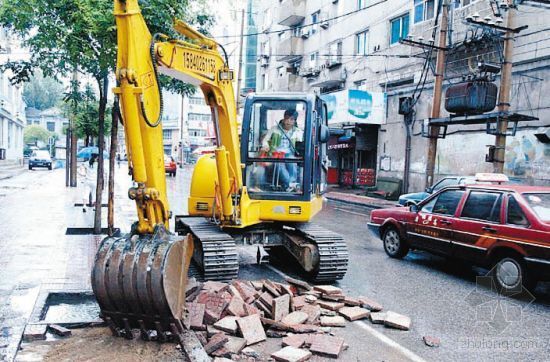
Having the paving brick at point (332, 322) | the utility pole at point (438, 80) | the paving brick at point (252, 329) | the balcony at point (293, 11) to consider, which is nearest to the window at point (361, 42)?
the balcony at point (293, 11)

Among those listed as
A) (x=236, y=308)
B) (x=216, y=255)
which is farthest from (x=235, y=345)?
(x=216, y=255)

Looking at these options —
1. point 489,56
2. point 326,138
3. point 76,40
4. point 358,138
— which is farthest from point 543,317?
point 358,138

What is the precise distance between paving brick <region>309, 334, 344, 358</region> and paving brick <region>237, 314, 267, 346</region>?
1.95 feet

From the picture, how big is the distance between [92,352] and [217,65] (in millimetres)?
3731

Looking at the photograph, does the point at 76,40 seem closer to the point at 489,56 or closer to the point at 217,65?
the point at 217,65

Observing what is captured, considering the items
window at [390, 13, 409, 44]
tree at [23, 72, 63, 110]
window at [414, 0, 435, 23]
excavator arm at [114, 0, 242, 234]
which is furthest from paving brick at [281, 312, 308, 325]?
tree at [23, 72, 63, 110]

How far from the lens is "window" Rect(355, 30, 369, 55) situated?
29.2m

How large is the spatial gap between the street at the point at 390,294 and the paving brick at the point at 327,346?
0.48 ft

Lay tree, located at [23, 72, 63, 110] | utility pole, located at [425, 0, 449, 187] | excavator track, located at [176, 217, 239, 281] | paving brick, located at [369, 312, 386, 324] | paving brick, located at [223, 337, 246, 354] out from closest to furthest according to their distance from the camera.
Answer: paving brick, located at [223, 337, 246, 354] → paving brick, located at [369, 312, 386, 324] → excavator track, located at [176, 217, 239, 281] → utility pole, located at [425, 0, 449, 187] → tree, located at [23, 72, 63, 110]

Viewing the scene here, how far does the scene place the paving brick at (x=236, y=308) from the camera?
5.83 metres

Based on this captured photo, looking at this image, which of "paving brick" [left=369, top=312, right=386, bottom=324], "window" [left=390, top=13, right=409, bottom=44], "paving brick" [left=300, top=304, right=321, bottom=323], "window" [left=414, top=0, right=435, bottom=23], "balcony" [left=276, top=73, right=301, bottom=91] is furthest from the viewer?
"balcony" [left=276, top=73, right=301, bottom=91]

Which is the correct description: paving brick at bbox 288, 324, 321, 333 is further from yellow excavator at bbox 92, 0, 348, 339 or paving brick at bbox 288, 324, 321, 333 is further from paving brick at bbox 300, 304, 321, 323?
yellow excavator at bbox 92, 0, 348, 339

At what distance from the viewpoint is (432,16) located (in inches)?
912

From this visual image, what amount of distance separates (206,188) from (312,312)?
3200mm
